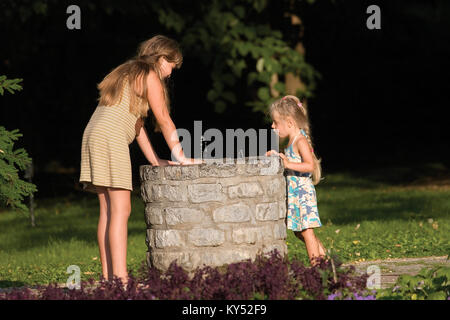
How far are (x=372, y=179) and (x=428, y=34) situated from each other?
6.67m

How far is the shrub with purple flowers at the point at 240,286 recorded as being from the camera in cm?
512

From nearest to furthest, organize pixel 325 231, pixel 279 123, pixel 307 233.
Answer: pixel 307 233, pixel 279 123, pixel 325 231

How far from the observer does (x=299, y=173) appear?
688 centimetres

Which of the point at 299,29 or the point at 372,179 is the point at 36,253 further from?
the point at 372,179

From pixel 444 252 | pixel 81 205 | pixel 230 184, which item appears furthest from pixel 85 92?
pixel 230 184

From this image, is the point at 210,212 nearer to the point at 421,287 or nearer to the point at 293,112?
the point at 293,112

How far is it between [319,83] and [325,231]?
14.4m

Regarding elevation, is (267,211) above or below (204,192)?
below

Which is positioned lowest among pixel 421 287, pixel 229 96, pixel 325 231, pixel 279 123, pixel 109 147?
pixel 325 231

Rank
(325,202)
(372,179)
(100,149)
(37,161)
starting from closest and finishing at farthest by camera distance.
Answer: (100,149) < (325,202) < (372,179) < (37,161)

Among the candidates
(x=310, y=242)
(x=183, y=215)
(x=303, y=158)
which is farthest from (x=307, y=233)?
(x=183, y=215)

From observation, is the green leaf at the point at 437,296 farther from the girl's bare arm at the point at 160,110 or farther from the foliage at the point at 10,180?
the foliage at the point at 10,180

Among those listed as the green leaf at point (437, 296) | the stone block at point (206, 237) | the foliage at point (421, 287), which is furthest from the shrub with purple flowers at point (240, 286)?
the stone block at point (206, 237)

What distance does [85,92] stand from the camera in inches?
755
